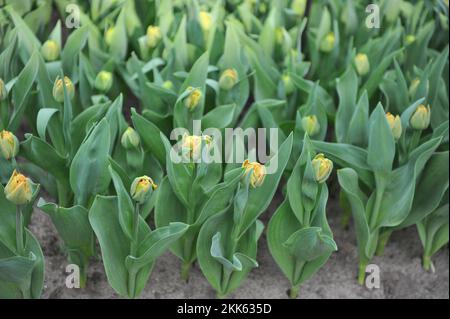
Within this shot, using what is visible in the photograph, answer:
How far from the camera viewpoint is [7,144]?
128 centimetres

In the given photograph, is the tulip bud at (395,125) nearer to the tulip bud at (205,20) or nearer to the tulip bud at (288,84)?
the tulip bud at (288,84)

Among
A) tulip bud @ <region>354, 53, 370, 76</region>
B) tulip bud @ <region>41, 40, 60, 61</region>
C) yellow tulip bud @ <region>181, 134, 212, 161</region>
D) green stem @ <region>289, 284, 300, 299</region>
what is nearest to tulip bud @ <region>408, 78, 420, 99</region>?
tulip bud @ <region>354, 53, 370, 76</region>

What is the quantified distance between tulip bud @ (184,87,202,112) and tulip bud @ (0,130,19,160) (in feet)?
1.03

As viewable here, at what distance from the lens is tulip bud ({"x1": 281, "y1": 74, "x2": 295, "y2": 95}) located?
1615mm

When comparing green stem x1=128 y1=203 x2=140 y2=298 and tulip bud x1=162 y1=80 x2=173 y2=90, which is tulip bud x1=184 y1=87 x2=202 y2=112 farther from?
green stem x1=128 y1=203 x2=140 y2=298

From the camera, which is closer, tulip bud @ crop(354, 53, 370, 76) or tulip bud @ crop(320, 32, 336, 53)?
tulip bud @ crop(354, 53, 370, 76)

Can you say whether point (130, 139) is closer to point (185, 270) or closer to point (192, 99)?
point (192, 99)

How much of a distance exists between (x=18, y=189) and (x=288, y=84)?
66cm

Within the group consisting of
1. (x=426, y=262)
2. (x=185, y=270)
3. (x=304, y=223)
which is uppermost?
(x=304, y=223)

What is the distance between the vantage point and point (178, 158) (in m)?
1.31

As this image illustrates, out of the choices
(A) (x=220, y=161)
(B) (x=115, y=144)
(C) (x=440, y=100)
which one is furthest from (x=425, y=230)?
(B) (x=115, y=144)

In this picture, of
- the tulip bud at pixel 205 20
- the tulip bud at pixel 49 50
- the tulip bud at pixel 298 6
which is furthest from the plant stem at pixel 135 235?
the tulip bud at pixel 298 6

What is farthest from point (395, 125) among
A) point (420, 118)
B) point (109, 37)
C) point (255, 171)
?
point (109, 37)

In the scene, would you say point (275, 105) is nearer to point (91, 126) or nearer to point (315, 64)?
point (315, 64)
